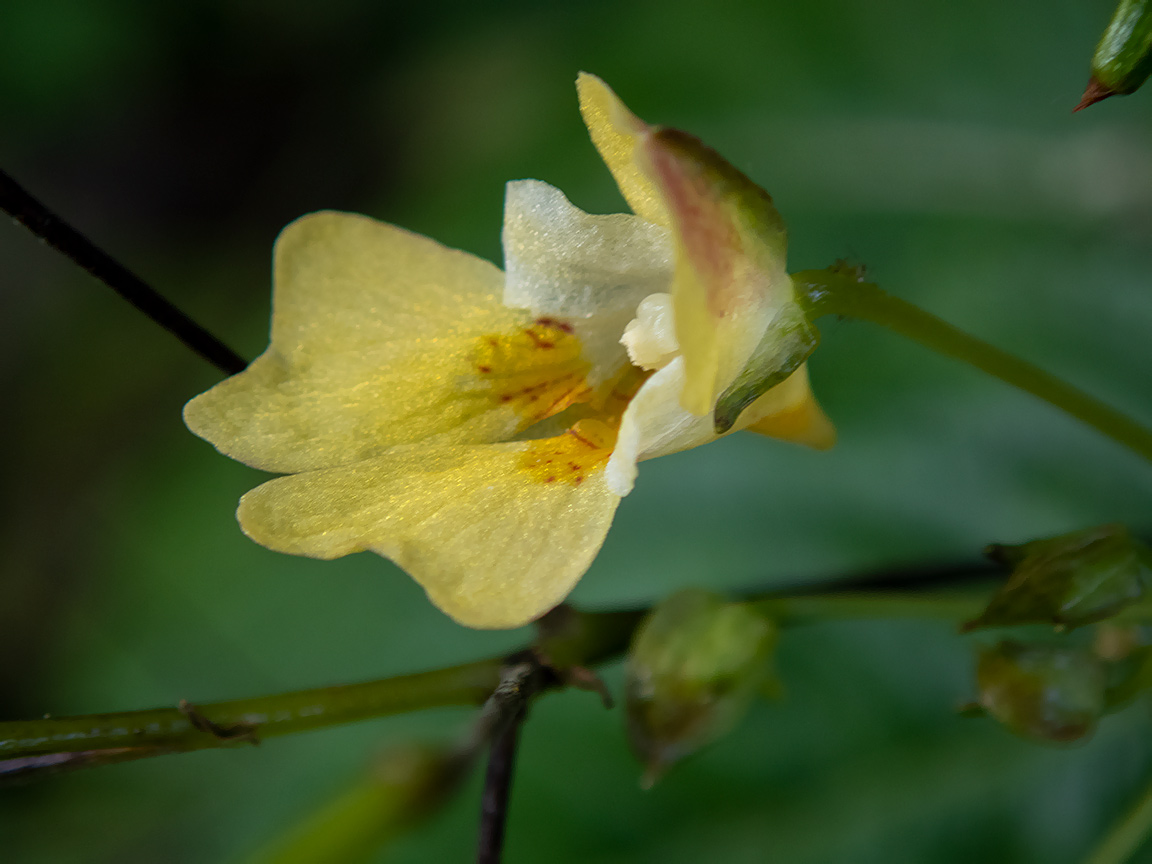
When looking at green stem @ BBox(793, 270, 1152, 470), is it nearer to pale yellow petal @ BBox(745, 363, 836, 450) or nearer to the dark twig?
pale yellow petal @ BBox(745, 363, 836, 450)

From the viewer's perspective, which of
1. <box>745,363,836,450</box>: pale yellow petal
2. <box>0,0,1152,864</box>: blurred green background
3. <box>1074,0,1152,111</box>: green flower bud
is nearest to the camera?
<box>1074,0,1152,111</box>: green flower bud

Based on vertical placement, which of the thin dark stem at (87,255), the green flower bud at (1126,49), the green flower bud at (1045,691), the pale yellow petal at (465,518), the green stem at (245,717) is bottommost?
the green flower bud at (1045,691)

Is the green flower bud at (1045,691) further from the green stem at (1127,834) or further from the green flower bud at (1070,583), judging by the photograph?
the green stem at (1127,834)

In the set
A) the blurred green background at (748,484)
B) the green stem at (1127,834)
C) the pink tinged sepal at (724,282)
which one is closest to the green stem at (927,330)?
the pink tinged sepal at (724,282)

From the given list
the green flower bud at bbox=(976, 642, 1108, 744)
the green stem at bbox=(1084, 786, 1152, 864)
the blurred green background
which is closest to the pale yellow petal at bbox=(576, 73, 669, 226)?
the green flower bud at bbox=(976, 642, 1108, 744)

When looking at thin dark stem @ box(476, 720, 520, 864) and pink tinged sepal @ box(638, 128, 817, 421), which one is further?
→ thin dark stem @ box(476, 720, 520, 864)

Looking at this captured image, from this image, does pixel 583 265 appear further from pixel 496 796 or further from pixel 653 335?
pixel 496 796

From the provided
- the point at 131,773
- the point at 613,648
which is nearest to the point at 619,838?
the point at 613,648

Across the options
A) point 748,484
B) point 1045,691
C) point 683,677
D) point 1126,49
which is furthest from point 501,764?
point 748,484
